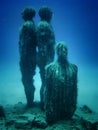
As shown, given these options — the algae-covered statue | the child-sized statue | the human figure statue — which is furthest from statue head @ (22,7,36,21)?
the child-sized statue

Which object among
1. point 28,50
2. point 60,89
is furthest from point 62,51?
point 28,50

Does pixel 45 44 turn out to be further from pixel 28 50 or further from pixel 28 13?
pixel 28 13

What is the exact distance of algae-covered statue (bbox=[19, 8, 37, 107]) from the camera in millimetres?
13289

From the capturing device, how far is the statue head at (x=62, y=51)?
34.7 feet

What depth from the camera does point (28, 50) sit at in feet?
43.7

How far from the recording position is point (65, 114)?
35.1 feet

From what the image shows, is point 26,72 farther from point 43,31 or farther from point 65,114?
point 65,114

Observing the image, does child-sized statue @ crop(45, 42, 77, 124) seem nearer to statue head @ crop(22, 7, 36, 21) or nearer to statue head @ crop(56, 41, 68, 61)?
statue head @ crop(56, 41, 68, 61)

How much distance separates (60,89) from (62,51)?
4.53ft

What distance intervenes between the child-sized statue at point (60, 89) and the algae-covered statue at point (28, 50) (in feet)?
9.49

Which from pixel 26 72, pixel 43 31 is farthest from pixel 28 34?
pixel 26 72

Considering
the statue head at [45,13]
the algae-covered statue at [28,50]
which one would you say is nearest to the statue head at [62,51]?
the algae-covered statue at [28,50]

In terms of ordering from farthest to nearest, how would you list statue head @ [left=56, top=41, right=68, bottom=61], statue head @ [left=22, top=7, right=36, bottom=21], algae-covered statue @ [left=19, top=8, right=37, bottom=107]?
statue head @ [left=22, top=7, right=36, bottom=21]
algae-covered statue @ [left=19, top=8, right=37, bottom=107]
statue head @ [left=56, top=41, right=68, bottom=61]

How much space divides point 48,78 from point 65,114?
1.48m
